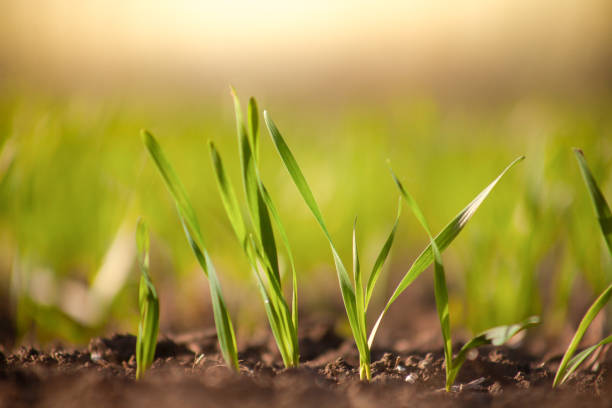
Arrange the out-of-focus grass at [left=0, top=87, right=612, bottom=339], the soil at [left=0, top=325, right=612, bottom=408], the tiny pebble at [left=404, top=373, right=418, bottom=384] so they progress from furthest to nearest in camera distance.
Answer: the out-of-focus grass at [left=0, top=87, right=612, bottom=339]
the tiny pebble at [left=404, top=373, right=418, bottom=384]
the soil at [left=0, top=325, right=612, bottom=408]

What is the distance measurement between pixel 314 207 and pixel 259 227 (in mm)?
73

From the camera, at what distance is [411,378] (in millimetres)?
Answer: 593

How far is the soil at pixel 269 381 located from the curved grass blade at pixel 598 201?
0.63 ft

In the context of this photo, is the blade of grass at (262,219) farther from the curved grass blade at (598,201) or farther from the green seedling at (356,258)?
the curved grass blade at (598,201)

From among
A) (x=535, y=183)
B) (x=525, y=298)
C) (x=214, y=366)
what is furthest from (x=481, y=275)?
(x=214, y=366)

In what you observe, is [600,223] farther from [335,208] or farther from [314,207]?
[335,208]

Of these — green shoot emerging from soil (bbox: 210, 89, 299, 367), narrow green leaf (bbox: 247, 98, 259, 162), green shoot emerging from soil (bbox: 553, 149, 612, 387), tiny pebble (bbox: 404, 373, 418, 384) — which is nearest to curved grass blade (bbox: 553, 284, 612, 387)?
green shoot emerging from soil (bbox: 553, 149, 612, 387)

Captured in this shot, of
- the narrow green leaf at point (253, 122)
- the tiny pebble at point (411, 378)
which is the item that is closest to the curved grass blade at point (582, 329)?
the tiny pebble at point (411, 378)

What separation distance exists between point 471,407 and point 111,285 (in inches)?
27.1

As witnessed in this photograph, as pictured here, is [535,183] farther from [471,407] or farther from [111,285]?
[111,285]

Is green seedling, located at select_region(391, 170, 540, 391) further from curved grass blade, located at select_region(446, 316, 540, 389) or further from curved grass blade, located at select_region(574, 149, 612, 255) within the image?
curved grass blade, located at select_region(574, 149, 612, 255)

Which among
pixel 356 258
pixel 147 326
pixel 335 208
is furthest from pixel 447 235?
pixel 335 208

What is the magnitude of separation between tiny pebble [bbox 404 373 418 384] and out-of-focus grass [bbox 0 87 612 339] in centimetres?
38

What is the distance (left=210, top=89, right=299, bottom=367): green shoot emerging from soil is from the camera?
1.76ft
